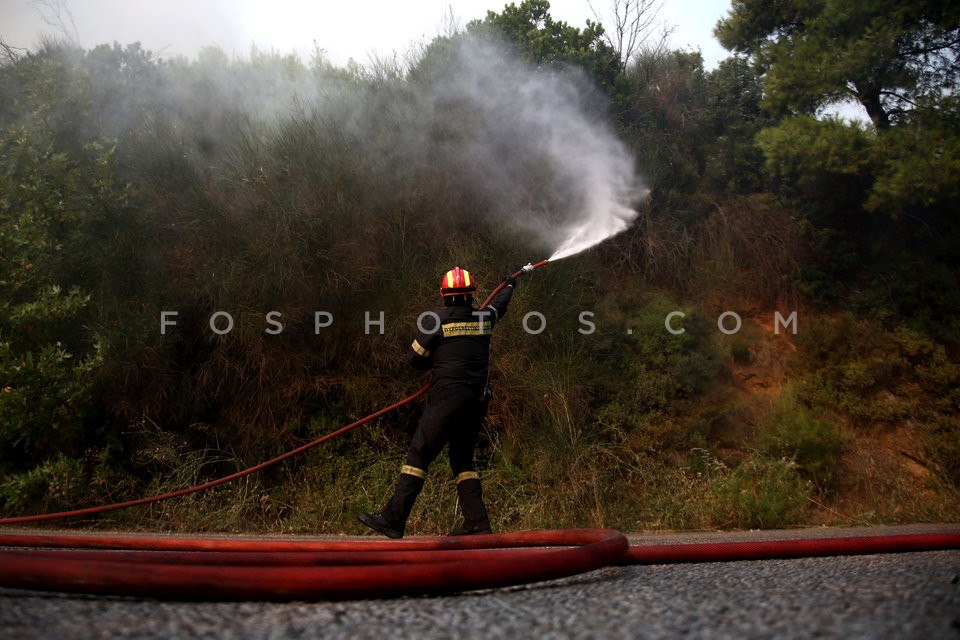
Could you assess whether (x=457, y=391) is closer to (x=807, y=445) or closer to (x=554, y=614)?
(x=554, y=614)

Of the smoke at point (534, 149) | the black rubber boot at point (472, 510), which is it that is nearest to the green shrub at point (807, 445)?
the smoke at point (534, 149)

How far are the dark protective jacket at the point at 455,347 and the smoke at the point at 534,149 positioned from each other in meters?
4.40

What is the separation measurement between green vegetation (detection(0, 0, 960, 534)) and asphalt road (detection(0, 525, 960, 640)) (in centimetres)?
489

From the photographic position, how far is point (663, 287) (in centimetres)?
1198

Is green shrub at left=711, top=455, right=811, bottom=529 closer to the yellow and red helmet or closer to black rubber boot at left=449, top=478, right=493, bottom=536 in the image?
black rubber boot at left=449, top=478, right=493, bottom=536

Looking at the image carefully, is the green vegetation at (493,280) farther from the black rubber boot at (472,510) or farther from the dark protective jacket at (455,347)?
the dark protective jacket at (455,347)

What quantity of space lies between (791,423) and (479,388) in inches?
242

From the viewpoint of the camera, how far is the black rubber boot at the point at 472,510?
17.7ft

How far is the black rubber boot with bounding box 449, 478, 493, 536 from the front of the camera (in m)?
5.39

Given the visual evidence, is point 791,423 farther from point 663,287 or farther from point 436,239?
point 436,239

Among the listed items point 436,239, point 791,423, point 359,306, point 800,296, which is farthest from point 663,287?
point 359,306

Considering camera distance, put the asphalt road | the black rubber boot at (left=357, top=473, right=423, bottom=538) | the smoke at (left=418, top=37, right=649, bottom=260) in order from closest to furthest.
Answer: the asphalt road → the black rubber boot at (left=357, top=473, right=423, bottom=538) → the smoke at (left=418, top=37, right=649, bottom=260)


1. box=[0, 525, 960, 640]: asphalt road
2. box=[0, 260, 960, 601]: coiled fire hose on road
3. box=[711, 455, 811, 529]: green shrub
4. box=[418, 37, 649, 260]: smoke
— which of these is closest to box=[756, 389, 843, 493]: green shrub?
box=[711, 455, 811, 529]: green shrub

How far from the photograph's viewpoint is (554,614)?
7.40ft
